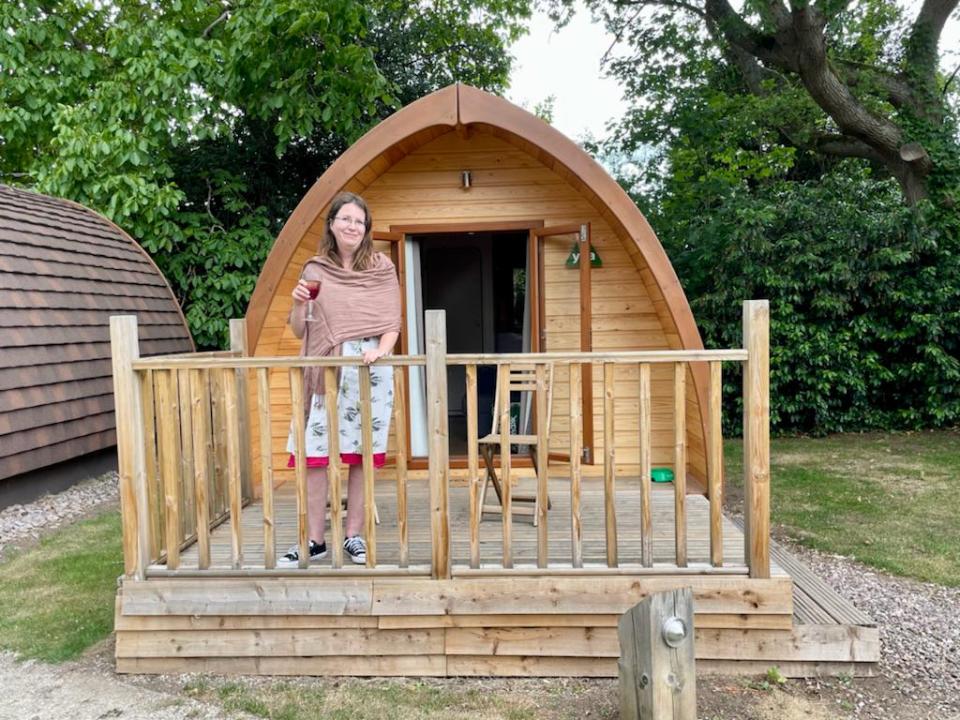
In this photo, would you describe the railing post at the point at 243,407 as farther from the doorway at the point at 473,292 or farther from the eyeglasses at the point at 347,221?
the doorway at the point at 473,292

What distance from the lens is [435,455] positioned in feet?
10.3

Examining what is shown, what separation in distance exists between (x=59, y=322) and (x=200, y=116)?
3.92 m

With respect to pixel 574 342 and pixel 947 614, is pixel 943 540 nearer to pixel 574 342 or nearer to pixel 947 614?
pixel 947 614

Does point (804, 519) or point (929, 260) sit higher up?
point (929, 260)

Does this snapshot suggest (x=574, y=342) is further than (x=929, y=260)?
No

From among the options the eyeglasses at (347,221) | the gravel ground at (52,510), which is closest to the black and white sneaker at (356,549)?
the eyeglasses at (347,221)

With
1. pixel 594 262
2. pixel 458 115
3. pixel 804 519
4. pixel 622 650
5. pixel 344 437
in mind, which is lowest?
pixel 804 519

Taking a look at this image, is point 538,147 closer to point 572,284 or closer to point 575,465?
point 572,284

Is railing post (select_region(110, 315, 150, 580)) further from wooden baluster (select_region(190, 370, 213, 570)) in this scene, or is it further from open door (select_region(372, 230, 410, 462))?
open door (select_region(372, 230, 410, 462))

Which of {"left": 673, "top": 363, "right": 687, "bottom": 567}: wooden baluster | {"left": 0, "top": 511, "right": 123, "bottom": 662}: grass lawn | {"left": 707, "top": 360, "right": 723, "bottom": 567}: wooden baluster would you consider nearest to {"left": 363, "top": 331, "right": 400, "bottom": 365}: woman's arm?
{"left": 673, "top": 363, "right": 687, "bottom": 567}: wooden baluster

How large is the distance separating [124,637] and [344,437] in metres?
1.28

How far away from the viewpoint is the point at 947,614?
12.7ft

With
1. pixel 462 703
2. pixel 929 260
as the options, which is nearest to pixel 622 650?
pixel 462 703

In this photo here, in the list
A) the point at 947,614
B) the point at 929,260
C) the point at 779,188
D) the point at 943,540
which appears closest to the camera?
the point at 947,614
